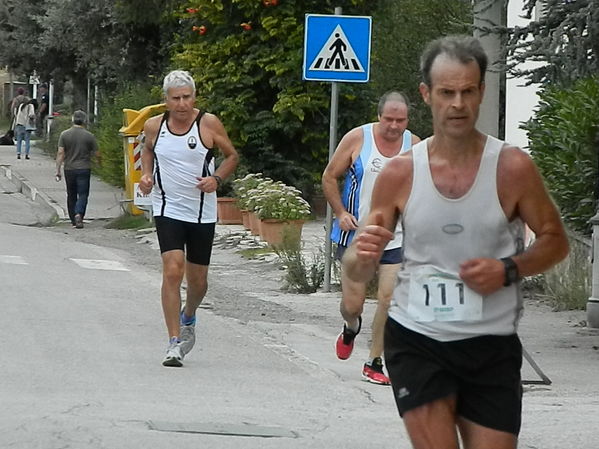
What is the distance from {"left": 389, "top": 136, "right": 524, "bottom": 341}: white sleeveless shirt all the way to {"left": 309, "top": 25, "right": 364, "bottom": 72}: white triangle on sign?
34.0 ft

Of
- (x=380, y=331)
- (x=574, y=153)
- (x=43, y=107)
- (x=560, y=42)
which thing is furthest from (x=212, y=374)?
(x=43, y=107)

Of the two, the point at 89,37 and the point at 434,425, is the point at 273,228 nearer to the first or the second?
the point at 434,425

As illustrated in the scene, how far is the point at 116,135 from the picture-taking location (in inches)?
1205

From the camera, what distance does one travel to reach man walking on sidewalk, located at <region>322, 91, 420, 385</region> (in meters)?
9.16

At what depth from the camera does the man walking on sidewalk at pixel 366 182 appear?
9.16 metres

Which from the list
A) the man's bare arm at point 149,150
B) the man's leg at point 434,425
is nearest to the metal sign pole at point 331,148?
the man's bare arm at point 149,150

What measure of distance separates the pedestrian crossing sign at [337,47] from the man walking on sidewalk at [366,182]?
543cm

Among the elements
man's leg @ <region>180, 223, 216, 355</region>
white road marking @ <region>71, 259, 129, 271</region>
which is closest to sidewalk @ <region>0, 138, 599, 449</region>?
man's leg @ <region>180, 223, 216, 355</region>

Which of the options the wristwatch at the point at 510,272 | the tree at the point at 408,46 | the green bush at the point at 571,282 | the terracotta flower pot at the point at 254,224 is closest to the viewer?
the wristwatch at the point at 510,272

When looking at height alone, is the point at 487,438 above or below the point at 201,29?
below

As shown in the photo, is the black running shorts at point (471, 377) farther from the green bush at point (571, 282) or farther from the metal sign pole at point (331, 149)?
the metal sign pole at point (331, 149)

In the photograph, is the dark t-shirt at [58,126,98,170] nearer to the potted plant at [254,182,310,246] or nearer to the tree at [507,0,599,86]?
the potted plant at [254,182,310,246]

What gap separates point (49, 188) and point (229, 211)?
1040 centimetres

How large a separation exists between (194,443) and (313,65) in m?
8.23
